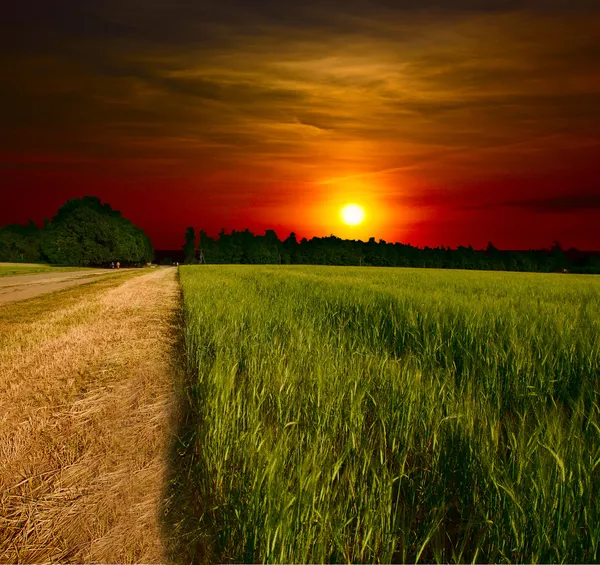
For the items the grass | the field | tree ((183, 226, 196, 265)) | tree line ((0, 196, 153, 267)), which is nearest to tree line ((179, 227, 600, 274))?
tree ((183, 226, 196, 265))

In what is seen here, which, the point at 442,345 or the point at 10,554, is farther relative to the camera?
the point at 442,345

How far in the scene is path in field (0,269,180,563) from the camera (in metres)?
2.50

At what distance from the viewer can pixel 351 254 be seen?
134375 mm

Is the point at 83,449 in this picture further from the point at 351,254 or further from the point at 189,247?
the point at 189,247

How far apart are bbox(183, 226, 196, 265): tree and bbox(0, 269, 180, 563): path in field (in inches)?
5513

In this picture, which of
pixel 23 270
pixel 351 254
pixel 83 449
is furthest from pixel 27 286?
pixel 351 254

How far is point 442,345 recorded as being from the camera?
534 cm

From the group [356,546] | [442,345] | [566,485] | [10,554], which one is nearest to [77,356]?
[10,554]

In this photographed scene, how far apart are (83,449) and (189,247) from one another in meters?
150

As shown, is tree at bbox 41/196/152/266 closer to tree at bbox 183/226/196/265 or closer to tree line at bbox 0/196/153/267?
tree line at bbox 0/196/153/267

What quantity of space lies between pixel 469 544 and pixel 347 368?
1.99 m

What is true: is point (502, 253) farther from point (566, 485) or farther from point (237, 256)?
point (566, 485)

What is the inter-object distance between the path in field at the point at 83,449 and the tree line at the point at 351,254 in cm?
10565

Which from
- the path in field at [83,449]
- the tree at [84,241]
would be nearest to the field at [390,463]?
the path in field at [83,449]
